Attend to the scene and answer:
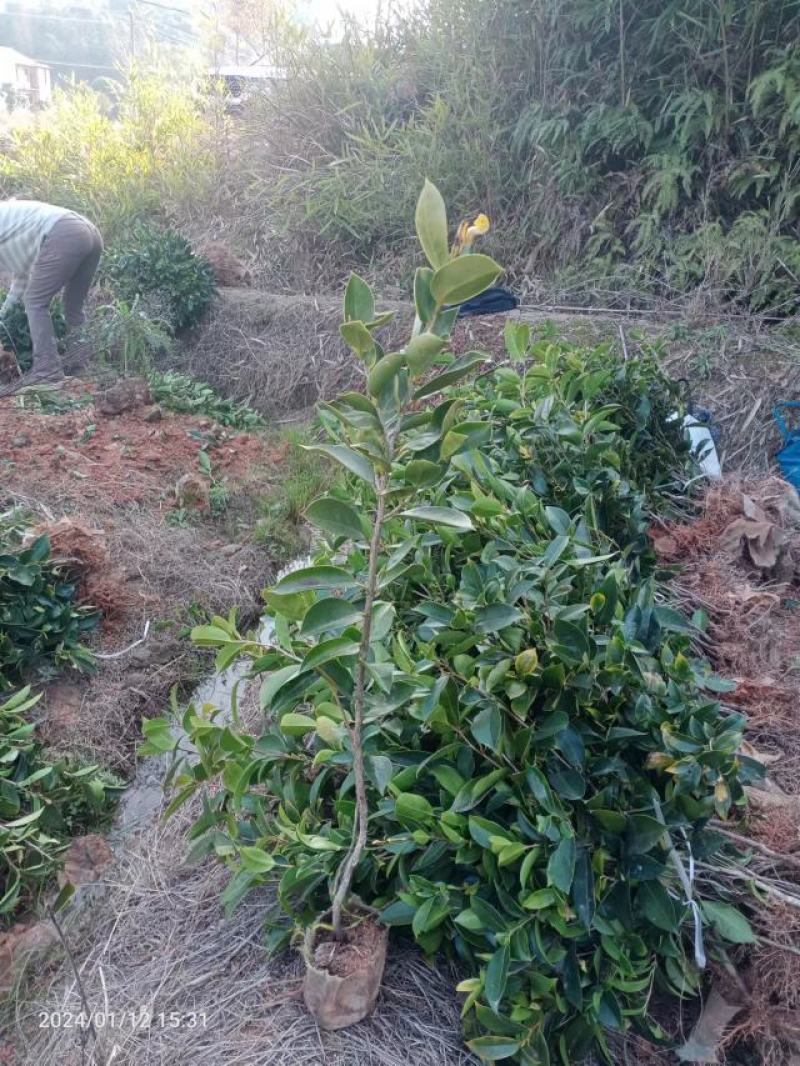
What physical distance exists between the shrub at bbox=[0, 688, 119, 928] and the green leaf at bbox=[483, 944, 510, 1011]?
4.94ft

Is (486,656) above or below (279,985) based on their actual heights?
above

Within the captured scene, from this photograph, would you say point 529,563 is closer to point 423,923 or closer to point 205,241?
point 423,923

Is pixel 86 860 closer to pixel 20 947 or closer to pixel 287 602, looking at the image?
pixel 20 947

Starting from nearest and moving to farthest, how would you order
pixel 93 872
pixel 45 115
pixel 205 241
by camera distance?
pixel 93 872 → pixel 205 241 → pixel 45 115

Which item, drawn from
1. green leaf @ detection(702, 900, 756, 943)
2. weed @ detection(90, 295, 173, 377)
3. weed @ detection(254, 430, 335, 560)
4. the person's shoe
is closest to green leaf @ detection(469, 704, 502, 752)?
green leaf @ detection(702, 900, 756, 943)

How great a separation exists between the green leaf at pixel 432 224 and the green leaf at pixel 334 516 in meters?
0.35

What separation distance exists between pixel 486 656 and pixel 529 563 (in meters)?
0.30

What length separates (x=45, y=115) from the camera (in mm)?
10867

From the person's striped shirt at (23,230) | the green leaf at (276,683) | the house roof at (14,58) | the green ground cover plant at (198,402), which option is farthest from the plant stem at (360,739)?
the house roof at (14,58)

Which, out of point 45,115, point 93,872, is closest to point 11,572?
point 93,872

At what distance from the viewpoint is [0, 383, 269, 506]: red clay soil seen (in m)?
4.21

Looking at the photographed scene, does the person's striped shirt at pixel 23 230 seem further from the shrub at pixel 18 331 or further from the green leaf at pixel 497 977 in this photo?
the green leaf at pixel 497 977

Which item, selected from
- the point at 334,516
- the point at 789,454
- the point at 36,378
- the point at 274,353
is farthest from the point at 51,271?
the point at 334,516

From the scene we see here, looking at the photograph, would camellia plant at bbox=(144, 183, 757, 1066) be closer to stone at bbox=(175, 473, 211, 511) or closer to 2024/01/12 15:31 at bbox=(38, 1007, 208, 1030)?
2024/01/12 15:31 at bbox=(38, 1007, 208, 1030)
